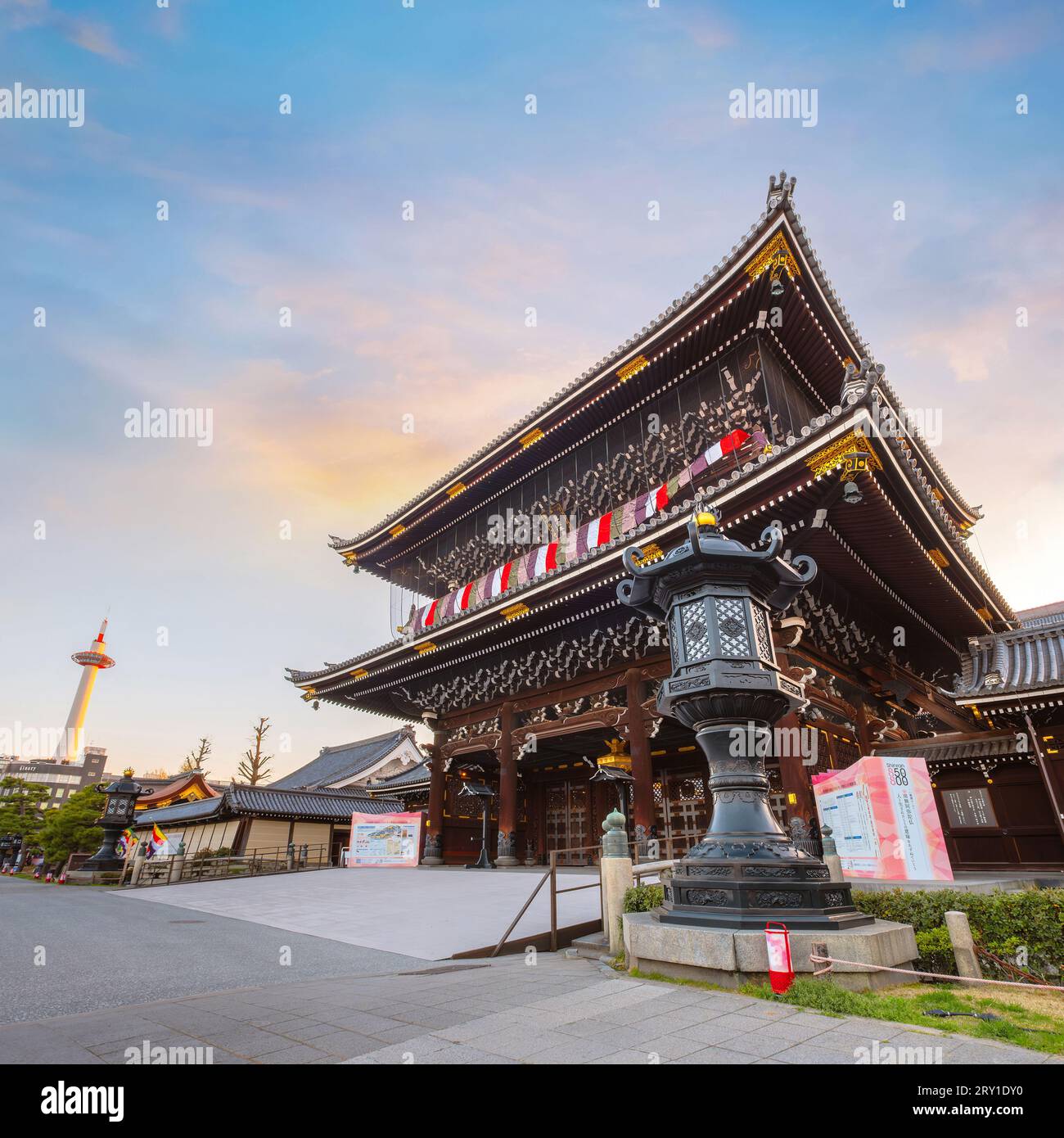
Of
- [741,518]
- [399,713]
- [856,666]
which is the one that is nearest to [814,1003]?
[741,518]

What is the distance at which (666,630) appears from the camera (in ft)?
37.0

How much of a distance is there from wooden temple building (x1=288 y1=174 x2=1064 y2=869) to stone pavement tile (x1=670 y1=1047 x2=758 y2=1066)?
784 centimetres

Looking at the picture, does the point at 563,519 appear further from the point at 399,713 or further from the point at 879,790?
the point at 879,790

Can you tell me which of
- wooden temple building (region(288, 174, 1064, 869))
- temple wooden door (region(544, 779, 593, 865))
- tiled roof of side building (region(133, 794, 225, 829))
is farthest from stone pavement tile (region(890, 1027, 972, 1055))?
tiled roof of side building (region(133, 794, 225, 829))

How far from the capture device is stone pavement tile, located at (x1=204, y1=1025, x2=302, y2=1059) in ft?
10.6

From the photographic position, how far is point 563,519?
1823cm

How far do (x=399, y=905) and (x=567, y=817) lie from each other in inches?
359

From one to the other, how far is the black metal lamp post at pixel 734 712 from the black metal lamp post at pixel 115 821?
78.3 ft

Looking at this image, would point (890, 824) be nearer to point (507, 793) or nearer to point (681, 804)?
point (681, 804)

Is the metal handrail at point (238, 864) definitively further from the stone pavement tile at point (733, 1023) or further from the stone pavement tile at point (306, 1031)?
the stone pavement tile at point (733, 1023)

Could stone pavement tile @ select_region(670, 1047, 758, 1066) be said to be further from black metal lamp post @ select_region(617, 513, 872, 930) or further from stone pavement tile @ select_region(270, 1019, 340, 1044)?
stone pavement tile @ select_region(270, 1019, 340, 1044)

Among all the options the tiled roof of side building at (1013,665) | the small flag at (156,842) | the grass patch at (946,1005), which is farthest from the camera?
the small flag at (156,842)

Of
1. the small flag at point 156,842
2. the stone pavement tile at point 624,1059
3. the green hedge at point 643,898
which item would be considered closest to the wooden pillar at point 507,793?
the green hedge at point 643,898

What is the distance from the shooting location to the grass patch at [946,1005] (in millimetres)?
3378
